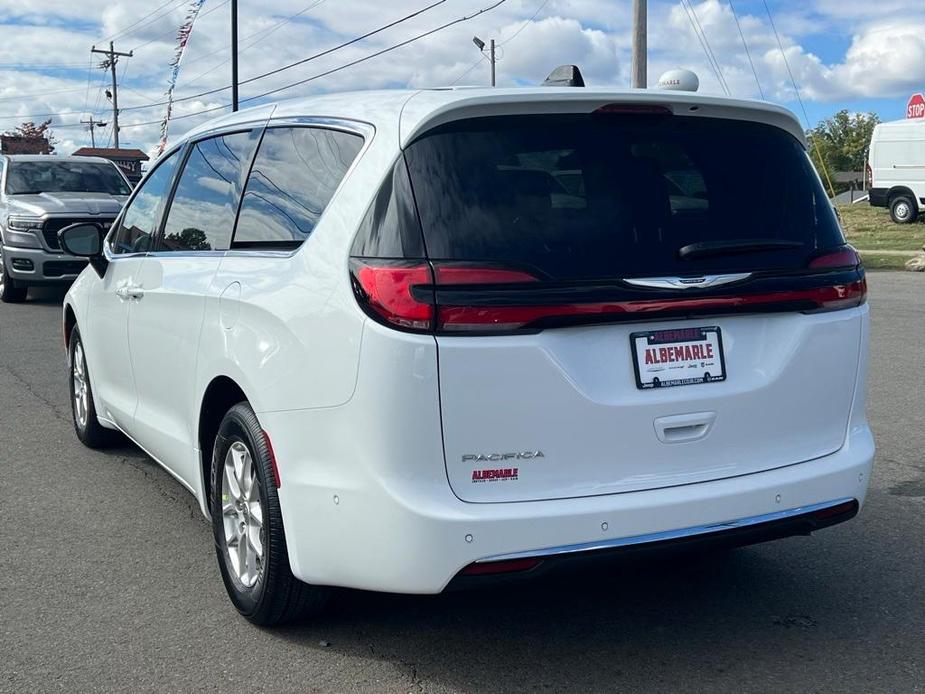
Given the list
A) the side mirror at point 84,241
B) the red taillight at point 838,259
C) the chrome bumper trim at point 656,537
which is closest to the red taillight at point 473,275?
the chrome bumper trim at point 656,537

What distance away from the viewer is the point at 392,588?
10.5ft

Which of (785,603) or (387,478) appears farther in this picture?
(785,603)

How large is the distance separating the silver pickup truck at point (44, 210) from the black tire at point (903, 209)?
2102cm

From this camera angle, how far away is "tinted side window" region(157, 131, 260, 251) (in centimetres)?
422

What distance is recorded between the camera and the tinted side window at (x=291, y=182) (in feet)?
11.6

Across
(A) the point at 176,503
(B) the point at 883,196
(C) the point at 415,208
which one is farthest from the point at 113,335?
(B) the point at 883,196

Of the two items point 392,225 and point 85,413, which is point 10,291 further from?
point 392,225

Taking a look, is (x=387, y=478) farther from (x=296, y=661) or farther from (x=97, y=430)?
(x=97, y=430)

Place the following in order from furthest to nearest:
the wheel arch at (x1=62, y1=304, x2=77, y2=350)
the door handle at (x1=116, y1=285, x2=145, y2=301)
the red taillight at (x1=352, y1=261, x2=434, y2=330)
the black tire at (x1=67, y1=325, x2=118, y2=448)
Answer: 1. the wheel arch at (x1=62, y1=304, x2=77, y2=350)
2. the black tire at (x1=67, y1=325, x2=118, y2=448)
3. the door handle at (x1=116, y1=285, x2=145, y2=301)
4. the red taillight at (x1=352, y1=261, x2=434, y2=330)

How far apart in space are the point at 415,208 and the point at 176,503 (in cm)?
283

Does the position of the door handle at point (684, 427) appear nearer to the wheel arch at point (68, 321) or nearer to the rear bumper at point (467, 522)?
the rear bumper at point (467, 522)

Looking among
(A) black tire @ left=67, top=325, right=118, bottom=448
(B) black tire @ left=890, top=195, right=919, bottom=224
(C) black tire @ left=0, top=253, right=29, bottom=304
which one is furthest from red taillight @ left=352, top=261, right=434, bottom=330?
(B) black tire @ left=890, top=195, right=919, bottom=224

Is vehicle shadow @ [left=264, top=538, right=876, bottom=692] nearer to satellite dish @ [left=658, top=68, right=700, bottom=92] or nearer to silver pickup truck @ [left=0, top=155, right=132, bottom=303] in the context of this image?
satellite dish @ [left=658, top=68, right=700, bottom=92]

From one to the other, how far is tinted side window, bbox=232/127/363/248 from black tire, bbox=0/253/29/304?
478 inches
